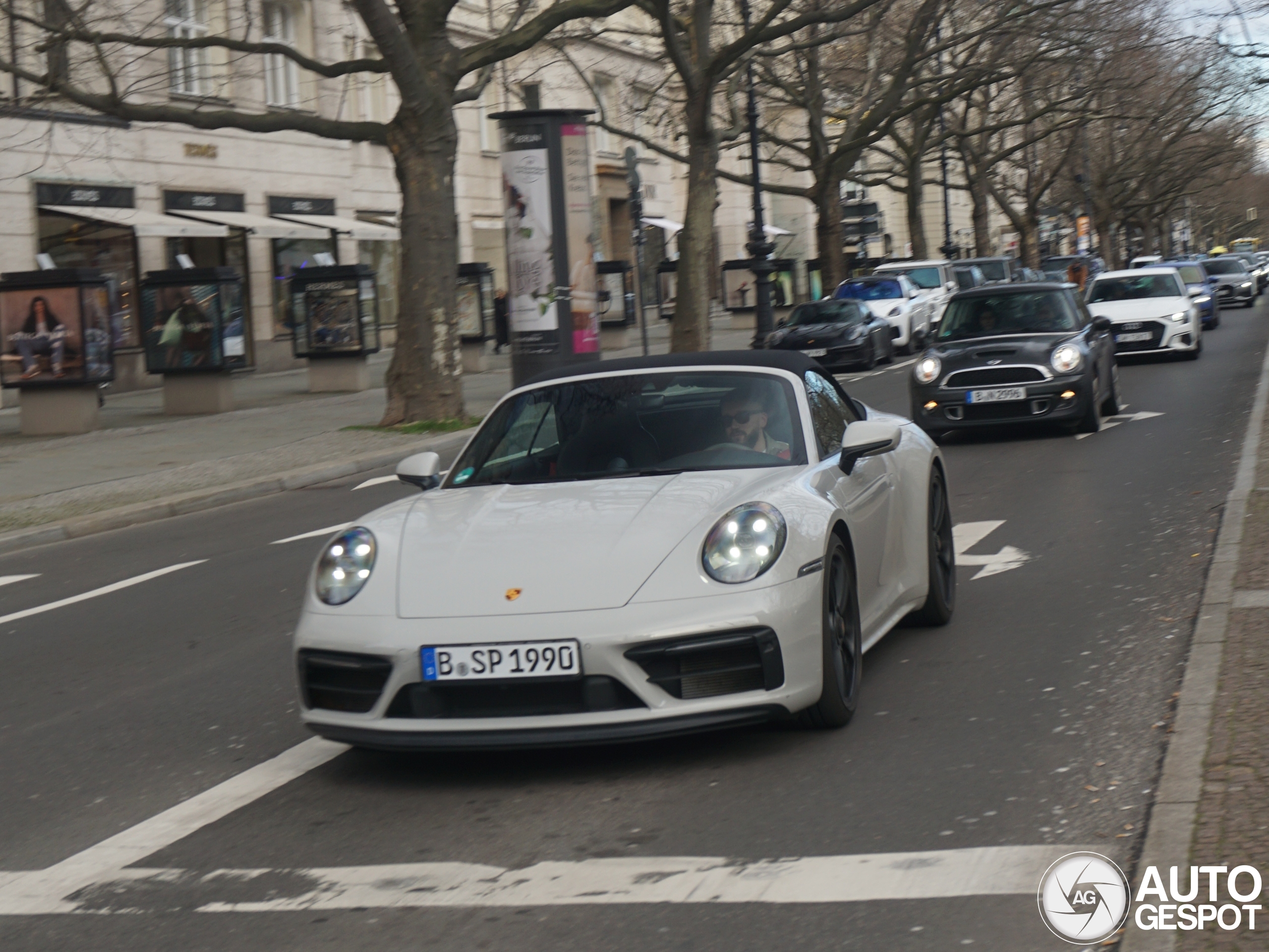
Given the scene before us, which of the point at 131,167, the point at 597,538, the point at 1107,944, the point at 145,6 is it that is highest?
the point at 145,6

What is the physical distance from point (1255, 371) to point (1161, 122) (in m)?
49.3

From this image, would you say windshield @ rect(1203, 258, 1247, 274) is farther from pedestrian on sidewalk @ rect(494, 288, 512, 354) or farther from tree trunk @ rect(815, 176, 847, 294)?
pedestrian on sidewalk @ rect(494, 288, 512, 354)

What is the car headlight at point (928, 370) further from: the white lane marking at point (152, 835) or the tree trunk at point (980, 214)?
the tree trunk at point (980, 214)

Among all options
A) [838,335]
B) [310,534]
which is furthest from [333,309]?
[310,534]

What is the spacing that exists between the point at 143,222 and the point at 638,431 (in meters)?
25.3

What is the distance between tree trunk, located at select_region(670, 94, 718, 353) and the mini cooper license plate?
2530cm

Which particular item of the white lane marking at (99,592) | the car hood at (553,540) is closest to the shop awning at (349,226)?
the white lane marking at (99,592)

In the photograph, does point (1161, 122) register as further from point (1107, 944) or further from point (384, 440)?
point (1107, 944)

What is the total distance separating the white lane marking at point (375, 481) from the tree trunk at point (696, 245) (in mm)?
14028

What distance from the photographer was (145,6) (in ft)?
100

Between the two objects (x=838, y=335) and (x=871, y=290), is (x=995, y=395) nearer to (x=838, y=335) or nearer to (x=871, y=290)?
(x=838, y=335)

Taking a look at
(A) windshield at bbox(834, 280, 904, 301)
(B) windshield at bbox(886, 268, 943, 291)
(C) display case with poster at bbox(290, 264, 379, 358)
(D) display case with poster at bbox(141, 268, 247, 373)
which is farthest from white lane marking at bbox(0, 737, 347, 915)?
(B) windshield at bbox(886, 268, 943, 291)

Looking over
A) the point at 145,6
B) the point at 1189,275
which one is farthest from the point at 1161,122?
the point at 145,6

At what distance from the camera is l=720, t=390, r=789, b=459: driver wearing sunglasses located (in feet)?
20.0
